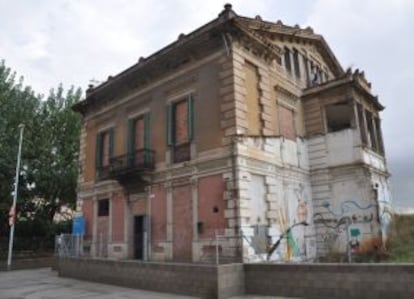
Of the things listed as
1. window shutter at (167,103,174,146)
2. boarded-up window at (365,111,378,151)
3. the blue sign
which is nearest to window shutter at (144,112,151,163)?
window shutter at (167,103,174,146)

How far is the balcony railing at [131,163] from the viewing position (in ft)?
55.8

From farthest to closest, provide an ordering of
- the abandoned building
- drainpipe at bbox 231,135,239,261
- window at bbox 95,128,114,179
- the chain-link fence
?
the chain-link fence → window at bbox 95,128,114,179 → the abandoned building → drainpipe at bbox 231,135,239,261

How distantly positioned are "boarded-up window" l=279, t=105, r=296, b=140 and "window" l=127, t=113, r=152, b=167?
5976 mm

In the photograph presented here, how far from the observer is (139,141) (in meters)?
18.8

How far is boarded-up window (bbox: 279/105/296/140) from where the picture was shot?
17391mm

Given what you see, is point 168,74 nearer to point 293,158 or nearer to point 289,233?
point 293,158

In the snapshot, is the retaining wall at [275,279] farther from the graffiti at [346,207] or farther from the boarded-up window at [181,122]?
the graffiti at [346,207]

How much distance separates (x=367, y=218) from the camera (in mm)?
16547

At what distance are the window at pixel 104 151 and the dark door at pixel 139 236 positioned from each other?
347cm

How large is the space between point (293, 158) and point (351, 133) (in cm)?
290

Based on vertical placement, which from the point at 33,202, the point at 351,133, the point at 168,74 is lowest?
the point at 33,202

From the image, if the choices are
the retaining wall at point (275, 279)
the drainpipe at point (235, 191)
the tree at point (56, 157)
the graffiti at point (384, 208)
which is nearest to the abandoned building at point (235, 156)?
the drainpipe at point (235, 191)

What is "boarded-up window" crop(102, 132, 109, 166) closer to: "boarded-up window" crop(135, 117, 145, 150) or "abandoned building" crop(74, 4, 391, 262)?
"abandoned building" crop(74, 4, 391, 262)

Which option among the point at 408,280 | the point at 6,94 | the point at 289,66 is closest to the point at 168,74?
the point at 289,66
